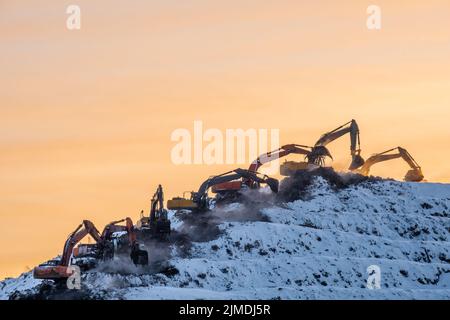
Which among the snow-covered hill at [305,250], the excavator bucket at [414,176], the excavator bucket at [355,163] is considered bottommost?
the snow-covered hill at [305,250]

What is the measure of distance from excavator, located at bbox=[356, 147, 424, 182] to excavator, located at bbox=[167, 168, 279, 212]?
16.7m

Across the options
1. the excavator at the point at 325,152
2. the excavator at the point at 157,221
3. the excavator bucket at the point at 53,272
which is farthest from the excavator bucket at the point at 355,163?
the excavator bucket at the point at 53,272

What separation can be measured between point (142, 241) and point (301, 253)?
14.4 m

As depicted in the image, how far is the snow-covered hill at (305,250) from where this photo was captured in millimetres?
100562

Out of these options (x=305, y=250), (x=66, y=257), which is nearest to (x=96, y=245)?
(x=66, y=257)

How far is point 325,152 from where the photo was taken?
459ft

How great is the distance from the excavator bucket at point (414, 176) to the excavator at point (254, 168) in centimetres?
1334

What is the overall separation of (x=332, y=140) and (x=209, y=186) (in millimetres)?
20231

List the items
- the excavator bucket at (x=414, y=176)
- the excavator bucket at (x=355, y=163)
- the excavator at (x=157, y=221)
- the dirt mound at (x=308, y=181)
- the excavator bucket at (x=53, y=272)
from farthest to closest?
the excavator bucket at (x=414, y=176)
the excavator bucket at (x=355, y=163)
the dirt mound at (x=308, y=181)
the excavator at (x=157, y=221)
the excavator bucket at (x=53, y=272)

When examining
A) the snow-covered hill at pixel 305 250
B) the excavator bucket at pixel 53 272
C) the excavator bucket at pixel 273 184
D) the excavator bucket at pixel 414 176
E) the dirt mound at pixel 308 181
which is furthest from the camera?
the excavator bucket at pixel 414 176

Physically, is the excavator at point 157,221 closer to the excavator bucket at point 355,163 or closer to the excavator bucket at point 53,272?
the excavator bucket at point 53,272

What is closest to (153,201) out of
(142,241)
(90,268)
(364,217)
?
(142,241)

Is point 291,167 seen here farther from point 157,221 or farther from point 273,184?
point 157,221

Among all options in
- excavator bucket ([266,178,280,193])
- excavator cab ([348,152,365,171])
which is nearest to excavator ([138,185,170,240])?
excavator bucket ([266,178,280,193])
